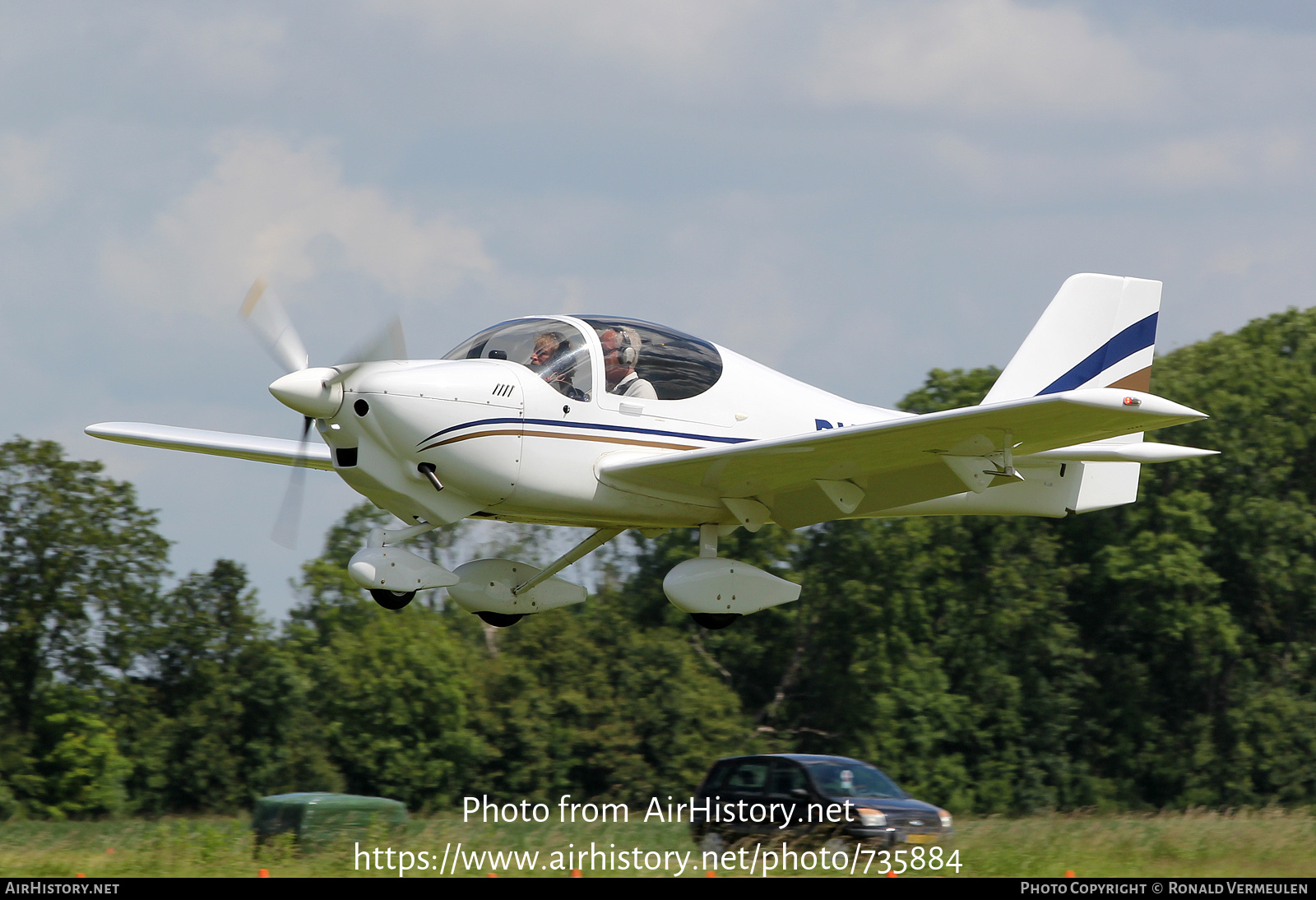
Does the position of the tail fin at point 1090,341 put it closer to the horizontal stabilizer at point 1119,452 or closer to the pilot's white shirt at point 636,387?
the horizontal stabilizer at point 1119,452

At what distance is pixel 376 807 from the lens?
11.8 meters

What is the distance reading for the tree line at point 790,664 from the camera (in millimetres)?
30875

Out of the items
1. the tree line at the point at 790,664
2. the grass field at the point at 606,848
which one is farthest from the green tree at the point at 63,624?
the grass field at the point at 606,848

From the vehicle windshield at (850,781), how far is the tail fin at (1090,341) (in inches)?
148

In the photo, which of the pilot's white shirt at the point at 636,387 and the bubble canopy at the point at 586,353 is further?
the pilot's white shirt at the point at 636,387

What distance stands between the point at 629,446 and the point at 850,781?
12.1 feet

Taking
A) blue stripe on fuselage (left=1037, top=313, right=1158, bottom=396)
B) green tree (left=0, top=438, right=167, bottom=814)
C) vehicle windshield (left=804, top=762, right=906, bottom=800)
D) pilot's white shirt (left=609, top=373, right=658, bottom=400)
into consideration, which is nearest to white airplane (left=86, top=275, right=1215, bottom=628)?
pilot's white shirt (left=609, top=373, right=658, bottom=400)

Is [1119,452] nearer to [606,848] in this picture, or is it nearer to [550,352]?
[550,352]

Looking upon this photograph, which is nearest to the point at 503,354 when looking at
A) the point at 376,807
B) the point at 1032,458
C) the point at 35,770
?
the point at 376,807

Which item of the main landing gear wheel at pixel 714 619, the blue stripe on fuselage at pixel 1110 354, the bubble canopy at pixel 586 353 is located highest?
the blue stripe on fuselage at pixel 1110 354

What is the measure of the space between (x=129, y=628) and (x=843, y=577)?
17.7 metres

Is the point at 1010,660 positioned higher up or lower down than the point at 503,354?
lower down

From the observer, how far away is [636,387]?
10.9 metres
